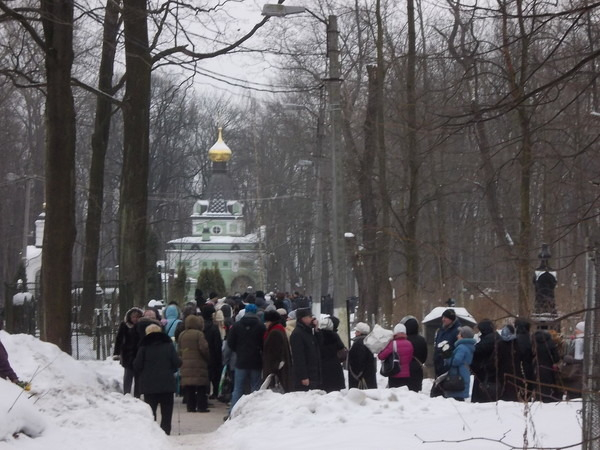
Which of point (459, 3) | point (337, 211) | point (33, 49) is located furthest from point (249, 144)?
point (459, 3)

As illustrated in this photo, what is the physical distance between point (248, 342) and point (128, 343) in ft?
5.36

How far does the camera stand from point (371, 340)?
1479 centimetres

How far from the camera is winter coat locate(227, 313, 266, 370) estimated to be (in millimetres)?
15562

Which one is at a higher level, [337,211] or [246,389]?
[337,211]

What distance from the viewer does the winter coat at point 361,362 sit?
14.5 m

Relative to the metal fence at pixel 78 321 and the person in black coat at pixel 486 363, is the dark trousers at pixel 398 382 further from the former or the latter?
the metal fence at pixel 78 321

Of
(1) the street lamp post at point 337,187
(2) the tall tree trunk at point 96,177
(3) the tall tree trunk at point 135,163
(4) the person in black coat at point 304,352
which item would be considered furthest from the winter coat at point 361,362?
(2) the tall tree trunk at point 96,177

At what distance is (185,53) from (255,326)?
20.9ft

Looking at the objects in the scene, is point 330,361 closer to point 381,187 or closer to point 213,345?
point 213,345

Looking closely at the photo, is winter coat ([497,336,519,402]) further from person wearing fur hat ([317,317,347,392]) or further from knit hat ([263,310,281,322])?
knit hat ([263,310,281,322])

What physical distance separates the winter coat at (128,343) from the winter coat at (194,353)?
0.76 meters

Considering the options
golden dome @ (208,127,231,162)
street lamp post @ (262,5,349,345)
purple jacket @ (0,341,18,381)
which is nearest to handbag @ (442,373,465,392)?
street lamp post @ (262,5,349,345)

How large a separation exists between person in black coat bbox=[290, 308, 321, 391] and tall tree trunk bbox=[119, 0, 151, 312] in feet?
23.4

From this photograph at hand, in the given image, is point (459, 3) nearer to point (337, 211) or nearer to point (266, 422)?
point (266, 422)
